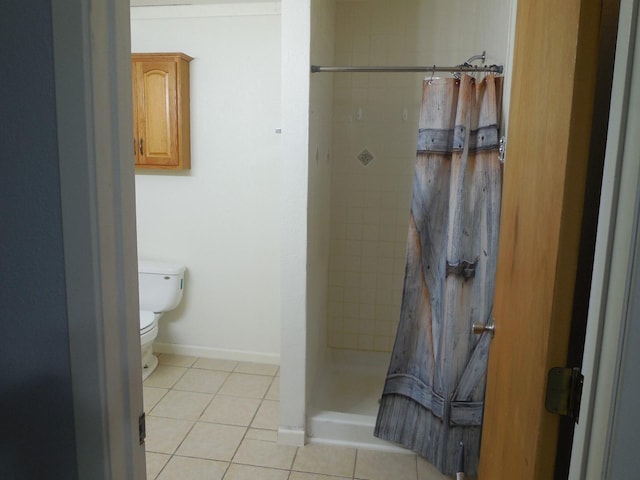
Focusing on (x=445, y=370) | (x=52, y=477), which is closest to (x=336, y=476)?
(x=445, y=370)

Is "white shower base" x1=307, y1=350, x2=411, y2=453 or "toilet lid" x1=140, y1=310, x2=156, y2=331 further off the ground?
"toilet lid" x1=140, y1=310, x2=156, y2=331

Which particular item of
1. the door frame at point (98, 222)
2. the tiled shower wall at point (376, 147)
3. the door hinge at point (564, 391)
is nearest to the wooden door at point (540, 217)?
the door hinge at point (564, 391)

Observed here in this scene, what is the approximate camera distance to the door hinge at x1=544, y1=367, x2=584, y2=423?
772 mm

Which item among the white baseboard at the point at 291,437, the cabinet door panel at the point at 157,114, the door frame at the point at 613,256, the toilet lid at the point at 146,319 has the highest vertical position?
the cabinet door panel at the point at 157,114

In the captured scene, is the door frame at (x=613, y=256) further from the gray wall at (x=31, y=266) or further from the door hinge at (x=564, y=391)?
the gray wall at (x=31, y=266)

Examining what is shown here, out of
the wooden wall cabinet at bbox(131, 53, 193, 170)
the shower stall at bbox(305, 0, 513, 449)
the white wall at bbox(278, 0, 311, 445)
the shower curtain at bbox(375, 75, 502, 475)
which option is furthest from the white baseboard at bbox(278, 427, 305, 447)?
the wooden wall cabinet at bbox(131, 53, 193, 170)

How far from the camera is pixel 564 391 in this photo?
0.79m

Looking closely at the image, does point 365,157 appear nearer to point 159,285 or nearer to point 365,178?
point 365,178

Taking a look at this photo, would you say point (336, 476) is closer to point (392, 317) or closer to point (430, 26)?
point (392, 317)

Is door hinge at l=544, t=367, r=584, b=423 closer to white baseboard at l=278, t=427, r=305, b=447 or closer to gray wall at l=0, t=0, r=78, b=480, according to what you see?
gray wall at l=0, t=0, r=78, b=480

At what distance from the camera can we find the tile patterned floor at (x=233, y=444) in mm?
2141

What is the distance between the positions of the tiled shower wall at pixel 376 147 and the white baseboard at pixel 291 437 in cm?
93

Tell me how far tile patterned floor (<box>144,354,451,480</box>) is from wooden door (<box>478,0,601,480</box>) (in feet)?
3.76

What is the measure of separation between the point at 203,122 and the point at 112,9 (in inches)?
95.8
